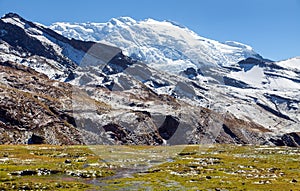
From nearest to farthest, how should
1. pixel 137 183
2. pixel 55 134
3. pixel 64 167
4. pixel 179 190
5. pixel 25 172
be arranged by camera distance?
pixel 179 190
pixel 137 183
pixel 25 172
pixel 64 167
pixel 55 134

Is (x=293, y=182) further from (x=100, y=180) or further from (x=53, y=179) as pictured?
(x=53, y=179)

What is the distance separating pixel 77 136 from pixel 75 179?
121 meters

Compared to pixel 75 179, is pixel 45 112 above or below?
above

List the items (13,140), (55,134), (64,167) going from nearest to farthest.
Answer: (64,167) < (13,140) < (55,134)

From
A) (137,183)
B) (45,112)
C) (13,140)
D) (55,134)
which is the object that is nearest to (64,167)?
(137,183)

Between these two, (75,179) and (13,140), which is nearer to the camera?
(75,179)

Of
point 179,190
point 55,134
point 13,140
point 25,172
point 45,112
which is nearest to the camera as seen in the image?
point 179,190

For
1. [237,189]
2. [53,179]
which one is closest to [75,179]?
[53,179]

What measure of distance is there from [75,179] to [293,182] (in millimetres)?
38859

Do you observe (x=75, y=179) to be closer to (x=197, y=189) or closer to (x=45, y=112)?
(x=197, y=189)

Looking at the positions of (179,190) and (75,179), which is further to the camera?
(75,179)

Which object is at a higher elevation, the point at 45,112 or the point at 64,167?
the point at 45,112

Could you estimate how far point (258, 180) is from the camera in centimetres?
→ 7162

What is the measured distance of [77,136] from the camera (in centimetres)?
18925
